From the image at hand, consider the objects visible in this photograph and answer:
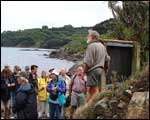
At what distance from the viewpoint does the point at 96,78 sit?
32.4 feet

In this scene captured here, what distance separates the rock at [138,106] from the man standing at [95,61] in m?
1.29

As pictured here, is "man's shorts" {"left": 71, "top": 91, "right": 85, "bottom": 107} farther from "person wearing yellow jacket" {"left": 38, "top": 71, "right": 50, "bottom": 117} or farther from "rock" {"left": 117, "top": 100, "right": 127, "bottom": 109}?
"rock" {"left": 117, "top": 100, "right": 127, "bottom": 109}

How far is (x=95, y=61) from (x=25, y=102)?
1.65 m

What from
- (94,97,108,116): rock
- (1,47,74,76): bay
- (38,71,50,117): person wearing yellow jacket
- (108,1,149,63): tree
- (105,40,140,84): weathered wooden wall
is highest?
(108,1,149,63): tree

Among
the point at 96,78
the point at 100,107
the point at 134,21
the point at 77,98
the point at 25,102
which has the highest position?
the point at 134,21

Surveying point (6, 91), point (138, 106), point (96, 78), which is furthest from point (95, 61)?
point (6, 91)

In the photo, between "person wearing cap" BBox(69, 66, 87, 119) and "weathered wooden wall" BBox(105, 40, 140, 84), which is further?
"person wearing cap" BBox(69, 66, 87, 119)

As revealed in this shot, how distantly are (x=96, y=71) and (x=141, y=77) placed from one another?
93cm

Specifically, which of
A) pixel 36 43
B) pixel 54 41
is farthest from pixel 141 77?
pixel 36 43

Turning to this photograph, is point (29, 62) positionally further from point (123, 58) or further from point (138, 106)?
point (138, 106)

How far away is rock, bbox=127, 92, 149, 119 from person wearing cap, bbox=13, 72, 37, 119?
2.54m

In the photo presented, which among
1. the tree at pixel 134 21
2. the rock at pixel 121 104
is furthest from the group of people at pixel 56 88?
the rock at pixel 121 104

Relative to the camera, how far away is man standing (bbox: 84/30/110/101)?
971 cm

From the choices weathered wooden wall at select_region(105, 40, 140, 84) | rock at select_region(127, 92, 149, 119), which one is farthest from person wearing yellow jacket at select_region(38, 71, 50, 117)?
rock at select_region(127, 92, 149, 119)
